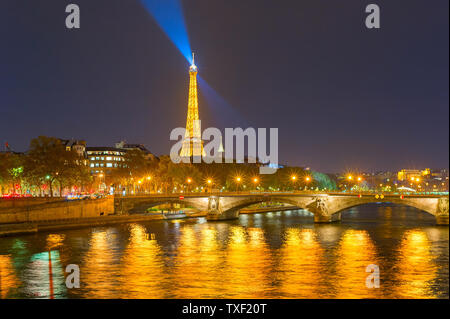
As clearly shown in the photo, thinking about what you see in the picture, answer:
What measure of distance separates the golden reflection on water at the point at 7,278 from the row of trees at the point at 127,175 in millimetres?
32796

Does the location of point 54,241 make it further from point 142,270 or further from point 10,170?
point 10,170

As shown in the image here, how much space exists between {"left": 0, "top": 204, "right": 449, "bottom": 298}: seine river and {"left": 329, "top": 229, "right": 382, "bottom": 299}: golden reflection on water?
5cm

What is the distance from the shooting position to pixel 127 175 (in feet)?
330

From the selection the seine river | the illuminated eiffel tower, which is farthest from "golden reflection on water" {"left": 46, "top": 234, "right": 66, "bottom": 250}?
the illuminated eiffel tower

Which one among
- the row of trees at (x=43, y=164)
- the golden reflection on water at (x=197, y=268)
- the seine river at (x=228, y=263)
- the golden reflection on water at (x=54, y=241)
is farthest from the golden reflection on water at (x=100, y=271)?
the row of trees at (x=43, y=164)

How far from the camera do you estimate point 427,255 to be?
33.9 meters

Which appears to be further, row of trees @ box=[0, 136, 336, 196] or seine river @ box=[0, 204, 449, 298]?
row of trees @ box=[0, 136, 336, 196]

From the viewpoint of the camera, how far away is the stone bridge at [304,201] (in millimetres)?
58406

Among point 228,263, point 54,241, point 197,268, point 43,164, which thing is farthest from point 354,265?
→ point 43,164

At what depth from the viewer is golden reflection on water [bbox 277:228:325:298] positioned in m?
25.9

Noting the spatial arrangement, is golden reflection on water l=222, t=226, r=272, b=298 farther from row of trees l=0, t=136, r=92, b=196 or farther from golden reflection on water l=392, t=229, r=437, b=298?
row of trees l=0, t=136, r=92, b=196
